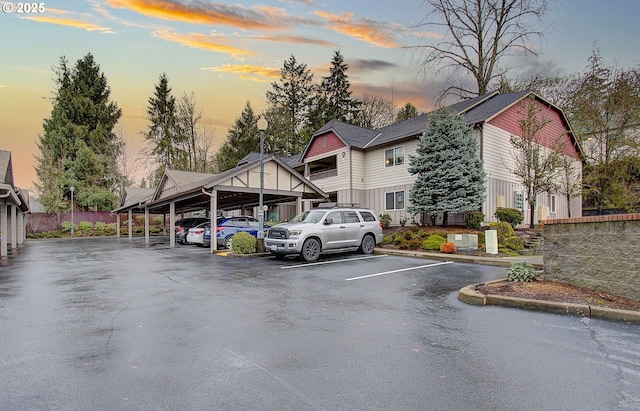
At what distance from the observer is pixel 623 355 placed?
4.07 metres

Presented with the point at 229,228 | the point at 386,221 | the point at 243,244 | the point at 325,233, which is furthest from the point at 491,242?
the point at 229,228

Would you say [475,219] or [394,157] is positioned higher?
[394,157]

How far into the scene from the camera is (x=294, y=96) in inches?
1994

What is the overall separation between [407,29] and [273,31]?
50.0 ft

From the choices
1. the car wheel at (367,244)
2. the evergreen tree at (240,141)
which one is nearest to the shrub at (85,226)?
the evergreen tree at (240,141)

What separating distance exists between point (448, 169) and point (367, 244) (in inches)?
236

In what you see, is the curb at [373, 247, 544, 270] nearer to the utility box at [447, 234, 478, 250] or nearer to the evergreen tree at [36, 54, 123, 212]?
the utility box at [447, 234, 478, 250]

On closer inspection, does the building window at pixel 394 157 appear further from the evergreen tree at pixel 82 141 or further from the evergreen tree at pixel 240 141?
the evergreen tree at pixel 82 141

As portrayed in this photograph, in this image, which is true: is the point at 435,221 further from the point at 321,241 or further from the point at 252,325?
the point at 252,325

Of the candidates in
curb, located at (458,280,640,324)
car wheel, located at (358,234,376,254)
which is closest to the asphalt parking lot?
curb, located at (458,280,640,324)

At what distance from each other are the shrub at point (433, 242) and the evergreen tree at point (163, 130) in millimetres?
40114

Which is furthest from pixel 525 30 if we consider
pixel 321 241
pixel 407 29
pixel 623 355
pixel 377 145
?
pixel 623 355

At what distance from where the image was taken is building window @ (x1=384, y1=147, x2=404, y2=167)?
2211cm

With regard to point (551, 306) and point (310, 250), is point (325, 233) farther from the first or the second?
point (551, 306)
